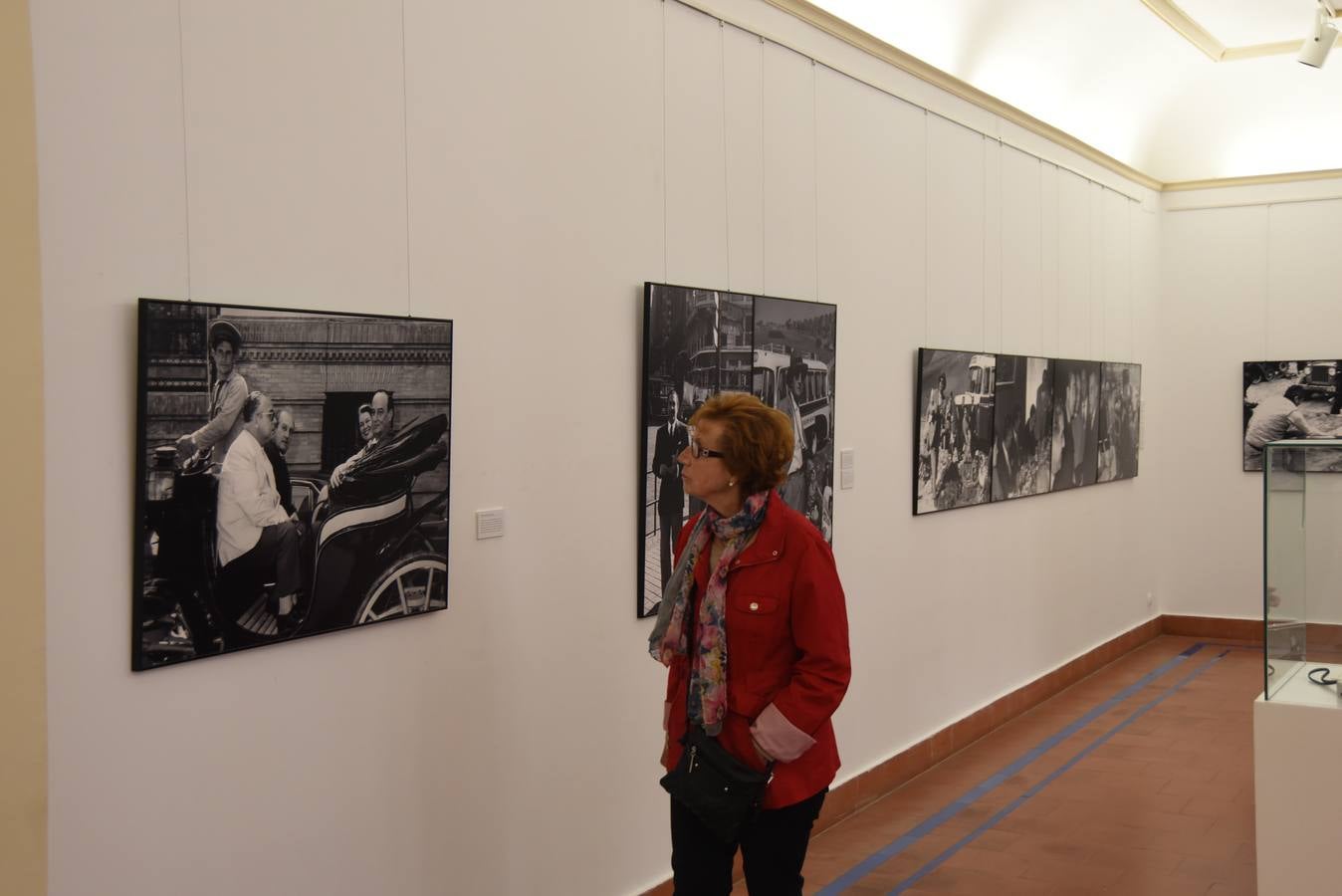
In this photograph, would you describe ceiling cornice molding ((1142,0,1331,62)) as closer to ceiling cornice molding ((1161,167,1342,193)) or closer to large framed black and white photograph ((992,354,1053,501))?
ceiling cornice molding ((1161,167,1342,193))

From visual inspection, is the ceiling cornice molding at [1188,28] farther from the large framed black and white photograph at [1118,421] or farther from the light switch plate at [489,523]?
the light switch plate at [489,523]

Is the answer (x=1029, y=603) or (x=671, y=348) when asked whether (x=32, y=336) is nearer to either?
(x=671, y=348)

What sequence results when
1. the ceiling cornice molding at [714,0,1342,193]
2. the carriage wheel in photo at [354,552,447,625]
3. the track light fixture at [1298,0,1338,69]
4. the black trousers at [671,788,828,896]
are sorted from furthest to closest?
the track light fixture at [1298,0,1338,69] → the ceiling cornice molding at [714,0,1342,193] → the carriage wheel in photo at [354,552,447,625] → the black trousers at [671,788,828,896]

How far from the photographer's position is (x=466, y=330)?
463 centimetres

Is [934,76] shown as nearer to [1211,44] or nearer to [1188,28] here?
[1188,28]

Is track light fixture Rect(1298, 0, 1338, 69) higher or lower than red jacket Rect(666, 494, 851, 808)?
higher

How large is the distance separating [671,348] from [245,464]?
7.71 ft

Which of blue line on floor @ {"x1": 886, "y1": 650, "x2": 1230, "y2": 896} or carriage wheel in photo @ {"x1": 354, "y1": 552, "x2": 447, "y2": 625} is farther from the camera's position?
blue line on floor @ {"x1": 886, "y1": 650, "x2": 1230, "y2": 896}

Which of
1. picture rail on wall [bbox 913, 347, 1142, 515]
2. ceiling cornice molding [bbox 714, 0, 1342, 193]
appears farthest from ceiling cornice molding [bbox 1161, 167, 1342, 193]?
picture rail on wall [bbox 913, 347, 1142, 515]

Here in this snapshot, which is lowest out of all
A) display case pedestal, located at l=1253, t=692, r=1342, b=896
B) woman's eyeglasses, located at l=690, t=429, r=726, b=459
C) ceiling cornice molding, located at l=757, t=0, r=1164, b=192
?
display case pedestal, located at l=1253, t=692, r=1342, b=896

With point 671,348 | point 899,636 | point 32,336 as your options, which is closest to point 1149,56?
point 899,636

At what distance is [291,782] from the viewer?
4.04m

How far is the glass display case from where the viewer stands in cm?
514

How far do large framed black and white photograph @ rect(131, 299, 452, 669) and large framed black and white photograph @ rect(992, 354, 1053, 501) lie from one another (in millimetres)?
5823
